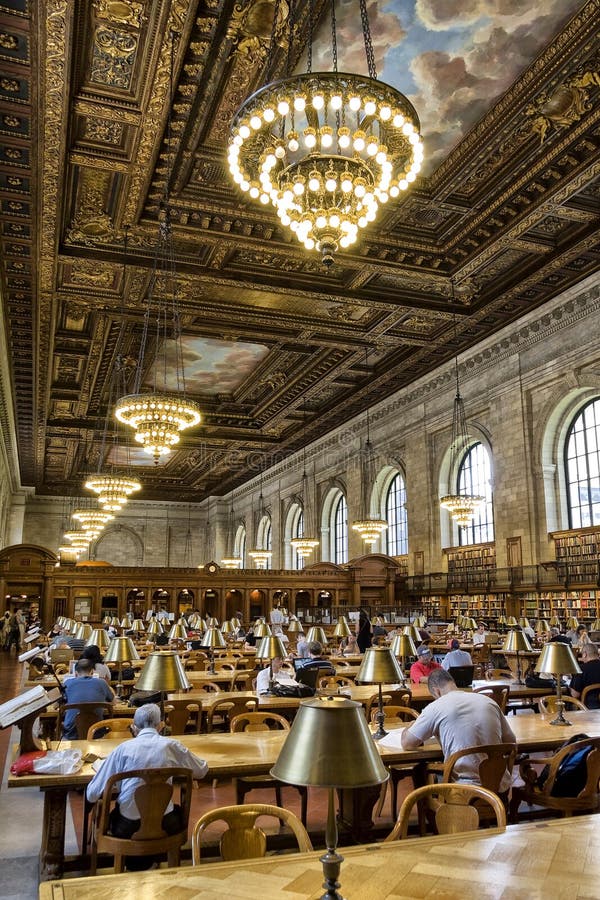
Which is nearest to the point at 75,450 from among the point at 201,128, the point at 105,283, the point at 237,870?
the point at 105,283

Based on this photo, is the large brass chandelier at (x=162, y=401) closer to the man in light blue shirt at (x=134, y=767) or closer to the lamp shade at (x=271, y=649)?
the lamp shade at (x=271, y=649)

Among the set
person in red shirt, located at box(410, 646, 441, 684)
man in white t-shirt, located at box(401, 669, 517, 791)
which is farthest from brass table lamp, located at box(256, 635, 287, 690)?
man in white t-shirt, located at box(401, 669, 517, 791)

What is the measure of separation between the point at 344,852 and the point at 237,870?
390 millimetres

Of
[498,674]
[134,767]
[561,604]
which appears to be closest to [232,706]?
[134,767]

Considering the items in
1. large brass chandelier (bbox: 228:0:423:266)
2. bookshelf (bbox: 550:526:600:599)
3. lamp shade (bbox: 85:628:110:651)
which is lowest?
lamp shade (bbox: 85:628:110:651)

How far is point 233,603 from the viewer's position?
27.2 m

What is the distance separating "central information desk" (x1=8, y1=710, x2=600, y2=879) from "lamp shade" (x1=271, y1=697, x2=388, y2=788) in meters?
2.60

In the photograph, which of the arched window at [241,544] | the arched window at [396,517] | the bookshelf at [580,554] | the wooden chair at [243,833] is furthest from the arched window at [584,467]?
the arched window at [241,544]

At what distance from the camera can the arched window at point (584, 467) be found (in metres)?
15.8

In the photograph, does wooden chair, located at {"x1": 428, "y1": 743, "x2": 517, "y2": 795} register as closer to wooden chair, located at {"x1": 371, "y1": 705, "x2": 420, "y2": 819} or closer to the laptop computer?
wooden chair, located at {"x1": 371, "y1": 705, "x2": 420, "y2": 819}

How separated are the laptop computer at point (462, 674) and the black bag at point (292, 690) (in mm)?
1545

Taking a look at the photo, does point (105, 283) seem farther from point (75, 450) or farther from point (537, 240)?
point (75, 450)

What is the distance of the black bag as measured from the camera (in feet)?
24.3

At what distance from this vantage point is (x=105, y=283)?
13.8m
